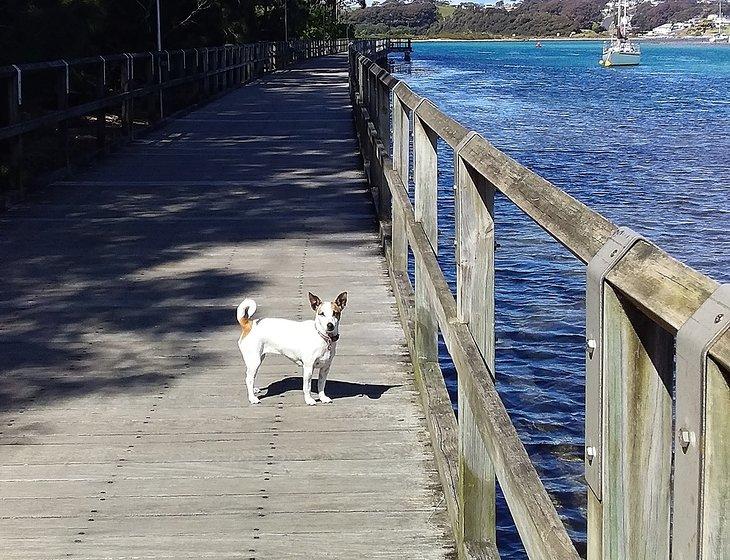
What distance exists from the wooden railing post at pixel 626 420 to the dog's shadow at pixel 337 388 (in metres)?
3.87

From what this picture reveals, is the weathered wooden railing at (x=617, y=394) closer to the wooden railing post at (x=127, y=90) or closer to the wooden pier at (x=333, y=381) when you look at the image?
the wooden pier at (x=333, y=381)

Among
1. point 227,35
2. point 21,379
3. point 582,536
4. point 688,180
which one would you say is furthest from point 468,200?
point 227,35

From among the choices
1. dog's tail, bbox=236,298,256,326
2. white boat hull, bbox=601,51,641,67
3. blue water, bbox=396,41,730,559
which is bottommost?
blue water, bbox=396,41,730,559

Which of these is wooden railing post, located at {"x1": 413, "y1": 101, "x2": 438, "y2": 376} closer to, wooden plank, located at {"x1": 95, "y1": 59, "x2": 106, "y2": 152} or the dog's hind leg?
the dog's hind leg

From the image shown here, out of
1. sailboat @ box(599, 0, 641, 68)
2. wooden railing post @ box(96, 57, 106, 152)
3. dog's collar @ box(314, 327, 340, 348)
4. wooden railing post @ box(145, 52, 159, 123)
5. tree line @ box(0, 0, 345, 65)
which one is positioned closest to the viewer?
dog's collar @ box(314, 327, 340, 348)

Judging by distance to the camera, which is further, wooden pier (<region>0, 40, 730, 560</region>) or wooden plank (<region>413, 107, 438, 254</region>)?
wooden plank (<region>413, 107, 438, 254</region>)

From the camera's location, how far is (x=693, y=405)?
1391 millimetres

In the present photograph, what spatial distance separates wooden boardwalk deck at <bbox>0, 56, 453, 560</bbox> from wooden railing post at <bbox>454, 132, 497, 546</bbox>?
36 cm

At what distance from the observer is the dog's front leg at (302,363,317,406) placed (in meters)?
5.54

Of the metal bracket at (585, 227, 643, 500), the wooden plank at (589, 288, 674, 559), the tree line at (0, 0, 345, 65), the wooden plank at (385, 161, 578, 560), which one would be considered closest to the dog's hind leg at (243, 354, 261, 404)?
the wooden plank at (385, 161, 578, 560)

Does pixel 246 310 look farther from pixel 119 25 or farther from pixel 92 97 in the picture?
pixel 119 25

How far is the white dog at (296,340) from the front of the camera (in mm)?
5477

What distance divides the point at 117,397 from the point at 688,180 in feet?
56.4

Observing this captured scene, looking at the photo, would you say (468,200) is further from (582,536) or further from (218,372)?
(582,536)
